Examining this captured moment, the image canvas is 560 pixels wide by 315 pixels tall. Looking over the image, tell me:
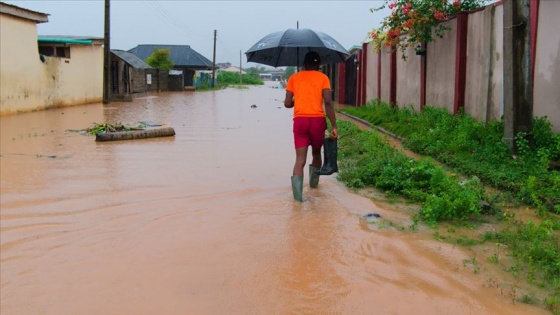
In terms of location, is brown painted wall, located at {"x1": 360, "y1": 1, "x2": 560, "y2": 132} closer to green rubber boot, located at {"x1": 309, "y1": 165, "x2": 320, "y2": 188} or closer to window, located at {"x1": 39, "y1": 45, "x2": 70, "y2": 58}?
green rubber boot, located at {"x1": 309, "y1": 165, "x2": 320, "y2": 188}

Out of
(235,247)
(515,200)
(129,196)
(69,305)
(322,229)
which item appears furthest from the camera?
(129,196)

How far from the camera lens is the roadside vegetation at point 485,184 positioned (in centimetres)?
421

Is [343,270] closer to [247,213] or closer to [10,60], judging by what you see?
[247,213]

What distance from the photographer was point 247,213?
579 centimetres

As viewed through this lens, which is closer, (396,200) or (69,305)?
(69,305)

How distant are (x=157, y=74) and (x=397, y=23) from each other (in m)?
36.4

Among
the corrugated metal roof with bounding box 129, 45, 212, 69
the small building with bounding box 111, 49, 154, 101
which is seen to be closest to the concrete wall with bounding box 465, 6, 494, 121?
the small building with bounding box 111, 49, 154, 101

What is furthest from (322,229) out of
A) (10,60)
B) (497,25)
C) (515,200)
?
(10,60)

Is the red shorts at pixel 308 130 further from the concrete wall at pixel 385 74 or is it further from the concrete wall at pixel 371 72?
the concrete wall at pixel 371 72

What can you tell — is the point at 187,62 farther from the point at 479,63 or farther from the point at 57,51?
the point at 479,63

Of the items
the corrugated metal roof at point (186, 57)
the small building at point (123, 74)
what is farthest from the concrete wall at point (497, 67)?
the corrugated metal roof at point (186, 57)

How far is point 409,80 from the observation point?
1447 centimetres

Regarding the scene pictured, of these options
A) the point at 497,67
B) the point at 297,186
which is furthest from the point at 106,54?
the point at 297,186

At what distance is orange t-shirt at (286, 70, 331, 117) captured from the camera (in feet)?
19.8
